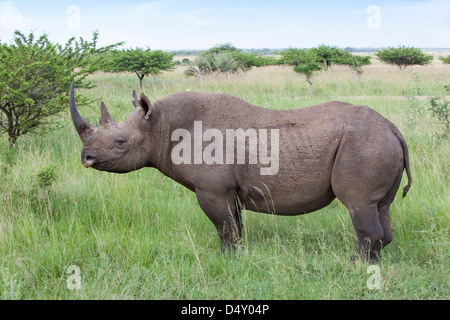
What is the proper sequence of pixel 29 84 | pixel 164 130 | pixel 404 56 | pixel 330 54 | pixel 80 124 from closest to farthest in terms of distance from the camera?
pixel 80 124 < pixel 164 130 < pixel 29 84 < pixel 330 54 < pixel 404 56

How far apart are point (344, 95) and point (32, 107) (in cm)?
973

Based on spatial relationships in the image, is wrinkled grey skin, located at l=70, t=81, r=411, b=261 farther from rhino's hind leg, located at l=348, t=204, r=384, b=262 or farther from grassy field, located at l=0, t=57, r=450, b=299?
grassy field, located at l=0, t=57, r=450, b=299

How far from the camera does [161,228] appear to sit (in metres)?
5.39

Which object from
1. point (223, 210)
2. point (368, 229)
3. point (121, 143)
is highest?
point (121, 143)

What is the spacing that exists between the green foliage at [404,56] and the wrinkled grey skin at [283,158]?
28.2m

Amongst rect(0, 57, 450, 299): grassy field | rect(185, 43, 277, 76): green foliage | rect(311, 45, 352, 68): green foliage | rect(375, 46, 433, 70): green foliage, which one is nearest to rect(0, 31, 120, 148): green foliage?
rect(0, 57, 450, 299): grassy field

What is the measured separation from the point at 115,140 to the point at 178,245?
1.31 meters

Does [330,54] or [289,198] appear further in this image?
[330,54]

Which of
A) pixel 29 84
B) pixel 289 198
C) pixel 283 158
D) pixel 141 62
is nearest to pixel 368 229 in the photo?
Answer: pixel 289 198

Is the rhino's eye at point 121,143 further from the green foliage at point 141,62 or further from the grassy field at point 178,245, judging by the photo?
the green foliage at point 141,62

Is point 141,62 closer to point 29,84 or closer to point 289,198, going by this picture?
point 29,84

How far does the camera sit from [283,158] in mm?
4465

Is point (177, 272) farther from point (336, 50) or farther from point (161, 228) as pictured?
point (336, 50)

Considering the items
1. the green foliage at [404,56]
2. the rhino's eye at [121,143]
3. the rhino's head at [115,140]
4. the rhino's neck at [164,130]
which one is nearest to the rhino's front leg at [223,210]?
the rhino's neck at [164,130]
